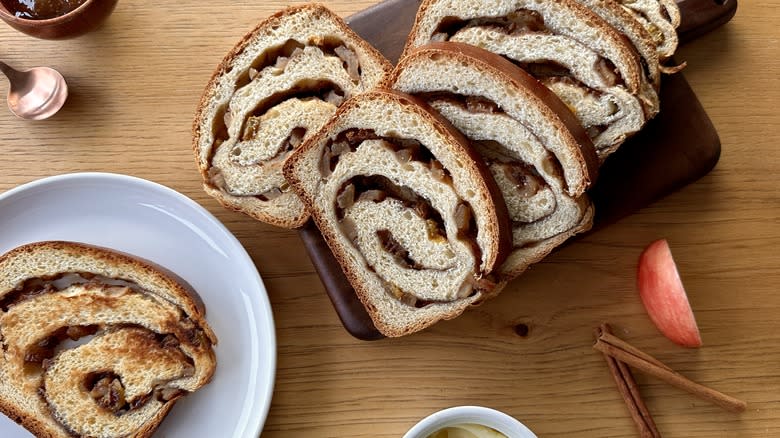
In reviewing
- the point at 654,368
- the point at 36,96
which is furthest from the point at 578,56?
the point at 36,96

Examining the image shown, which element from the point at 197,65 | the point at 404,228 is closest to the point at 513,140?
the point at 404,228

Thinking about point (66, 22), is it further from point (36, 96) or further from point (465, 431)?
point (465, 431)

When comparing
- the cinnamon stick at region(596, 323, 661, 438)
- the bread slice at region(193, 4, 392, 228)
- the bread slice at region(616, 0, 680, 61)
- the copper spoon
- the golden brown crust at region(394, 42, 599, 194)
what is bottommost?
the cinnamon stick at region(596, 323, 661, 438)

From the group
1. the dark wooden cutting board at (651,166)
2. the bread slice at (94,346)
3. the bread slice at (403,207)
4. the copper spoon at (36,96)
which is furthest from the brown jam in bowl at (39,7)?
the dark wooden cutting board at (651,166)

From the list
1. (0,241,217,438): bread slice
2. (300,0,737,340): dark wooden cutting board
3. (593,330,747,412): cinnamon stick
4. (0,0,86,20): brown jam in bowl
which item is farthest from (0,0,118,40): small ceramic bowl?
(593,330,747,412): cinnamon stick

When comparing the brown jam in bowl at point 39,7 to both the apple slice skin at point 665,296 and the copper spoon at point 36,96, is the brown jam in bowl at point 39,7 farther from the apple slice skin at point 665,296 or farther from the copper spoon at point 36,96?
the apple slice skin at point 665,296

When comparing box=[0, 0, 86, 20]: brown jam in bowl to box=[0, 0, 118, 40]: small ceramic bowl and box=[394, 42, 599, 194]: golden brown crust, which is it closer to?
box=[0, 0, 118, 40]: small ceramic bowl
